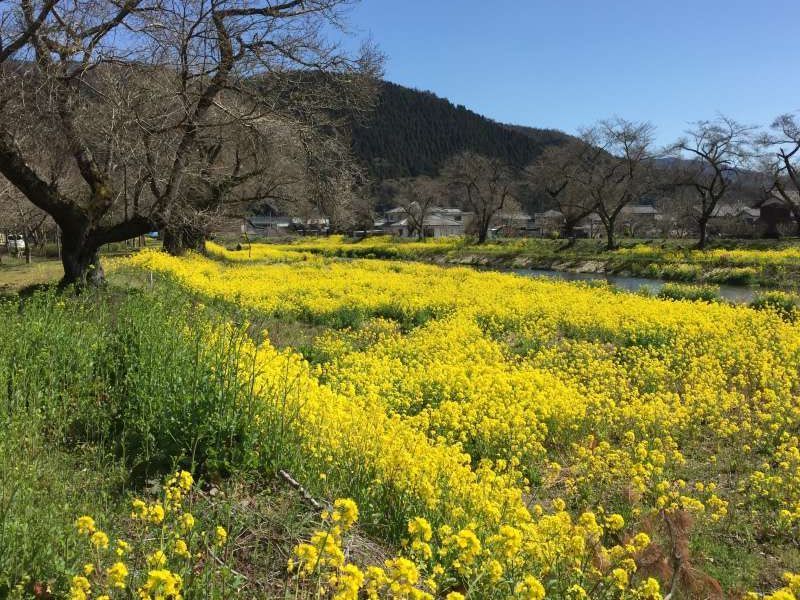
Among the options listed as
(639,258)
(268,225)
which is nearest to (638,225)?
(639,258)

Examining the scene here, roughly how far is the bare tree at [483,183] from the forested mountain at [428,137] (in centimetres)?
6756

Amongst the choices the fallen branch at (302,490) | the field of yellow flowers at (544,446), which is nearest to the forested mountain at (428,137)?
the field of yellow flowers at (544,446)

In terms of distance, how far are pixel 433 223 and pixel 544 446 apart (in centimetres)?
10041

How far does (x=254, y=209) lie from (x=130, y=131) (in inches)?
854

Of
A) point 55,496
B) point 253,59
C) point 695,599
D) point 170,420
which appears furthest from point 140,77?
point 695,599

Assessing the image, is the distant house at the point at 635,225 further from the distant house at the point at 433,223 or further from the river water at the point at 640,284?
the river water at the point at 640,284

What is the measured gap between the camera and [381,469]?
4.34 meters

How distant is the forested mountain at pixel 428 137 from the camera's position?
137125 millimetres

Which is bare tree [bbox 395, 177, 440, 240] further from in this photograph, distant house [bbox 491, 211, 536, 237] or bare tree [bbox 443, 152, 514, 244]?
distant house [bbox 491, 211, 536, 237]

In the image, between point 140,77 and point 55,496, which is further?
point 140,77

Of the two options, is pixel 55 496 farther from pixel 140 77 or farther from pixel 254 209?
pixel 254 209

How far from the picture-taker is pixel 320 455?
4371mm

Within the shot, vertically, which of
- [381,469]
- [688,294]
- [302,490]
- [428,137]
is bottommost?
[688,294]

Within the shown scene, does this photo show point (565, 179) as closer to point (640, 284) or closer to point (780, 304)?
point (640, 284)
